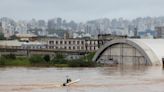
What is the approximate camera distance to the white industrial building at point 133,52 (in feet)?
158

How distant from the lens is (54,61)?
50219mm

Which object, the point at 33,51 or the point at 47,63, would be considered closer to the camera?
the point at 47,63

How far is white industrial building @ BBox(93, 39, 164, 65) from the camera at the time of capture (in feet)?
158

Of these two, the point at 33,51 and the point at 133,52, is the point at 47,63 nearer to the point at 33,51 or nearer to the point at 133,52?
the point at 133,52

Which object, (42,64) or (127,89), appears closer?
(127,89)

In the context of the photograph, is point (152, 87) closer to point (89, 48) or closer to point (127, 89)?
point (127, 89)

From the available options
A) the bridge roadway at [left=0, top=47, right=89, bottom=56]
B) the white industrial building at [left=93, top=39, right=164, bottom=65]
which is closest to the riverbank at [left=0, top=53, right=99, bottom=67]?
the white industrial building at [left=93, top=39, right=164, bottom=65]

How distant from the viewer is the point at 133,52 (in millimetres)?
50562

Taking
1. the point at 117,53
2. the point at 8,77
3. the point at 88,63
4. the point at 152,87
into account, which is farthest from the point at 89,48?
the point at 152,87

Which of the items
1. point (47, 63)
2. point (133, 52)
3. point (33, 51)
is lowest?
point (47, 63)

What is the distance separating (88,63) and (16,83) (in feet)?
63.6

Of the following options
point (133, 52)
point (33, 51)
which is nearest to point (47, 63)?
point (133, 52)

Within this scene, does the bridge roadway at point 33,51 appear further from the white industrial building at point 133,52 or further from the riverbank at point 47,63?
the riverbank at point 47,63

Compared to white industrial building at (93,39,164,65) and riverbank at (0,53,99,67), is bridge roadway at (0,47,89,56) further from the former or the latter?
riverbank at (0,53,99,67)
